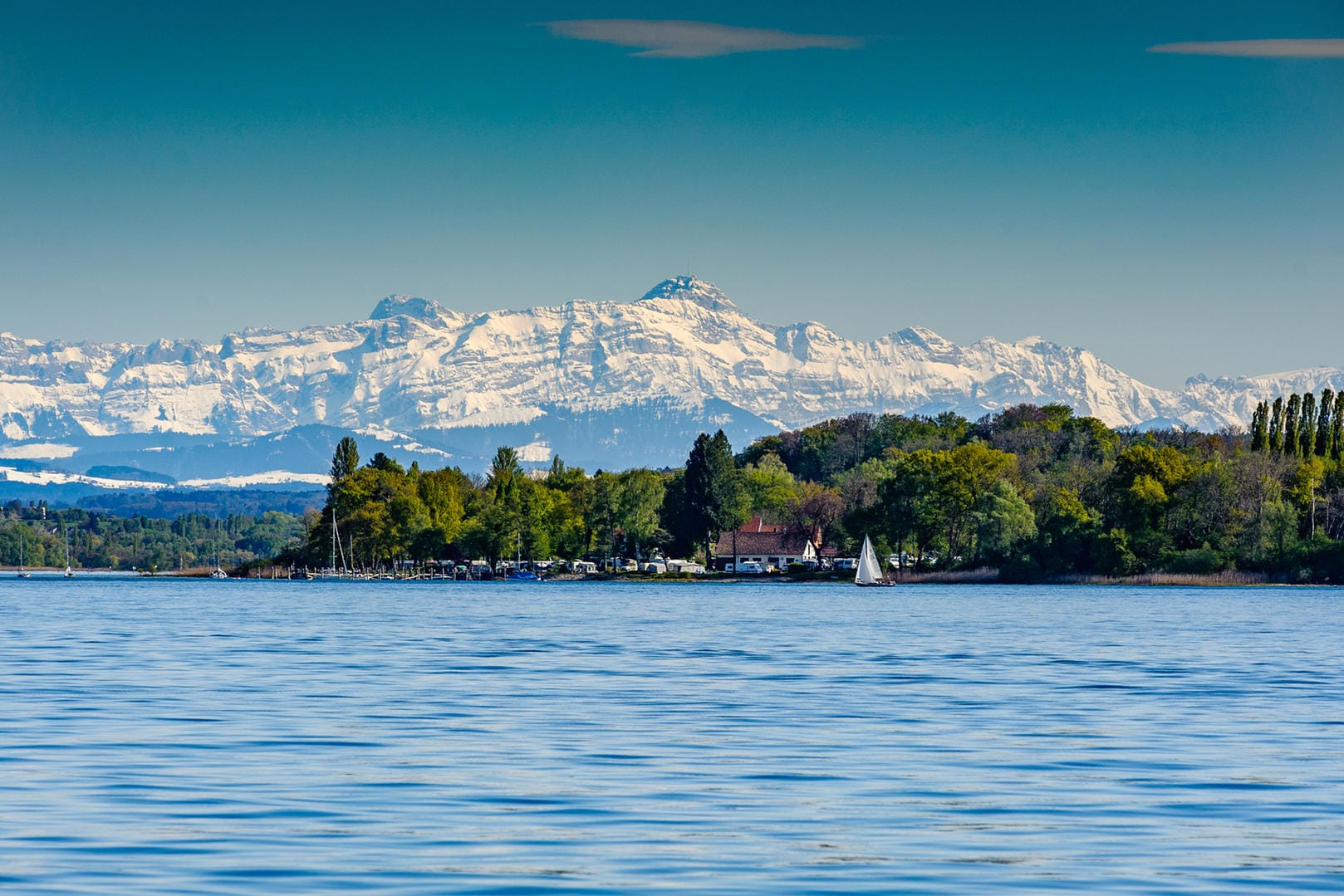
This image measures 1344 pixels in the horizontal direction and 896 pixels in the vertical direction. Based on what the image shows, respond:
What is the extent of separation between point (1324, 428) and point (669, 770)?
16493cm

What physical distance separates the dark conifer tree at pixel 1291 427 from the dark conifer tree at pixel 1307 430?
41cm

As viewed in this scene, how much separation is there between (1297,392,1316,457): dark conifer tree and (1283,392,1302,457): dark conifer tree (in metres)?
0.41

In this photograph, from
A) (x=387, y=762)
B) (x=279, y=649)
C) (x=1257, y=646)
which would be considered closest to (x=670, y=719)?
(x=387, y=762)

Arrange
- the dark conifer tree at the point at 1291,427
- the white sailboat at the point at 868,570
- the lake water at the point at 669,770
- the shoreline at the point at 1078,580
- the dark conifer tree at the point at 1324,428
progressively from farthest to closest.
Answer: the dark conifer tree at the point at 1324,428 → the dark conifer tree at the point at 1291,427 → the white sailboat at the point at 868,570 → the shoreline at the point at 1078,580 → the lake water at the point at 669,770

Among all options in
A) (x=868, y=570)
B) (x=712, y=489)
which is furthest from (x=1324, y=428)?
(x=712, y=489)

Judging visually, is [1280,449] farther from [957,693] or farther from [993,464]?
[957,693]

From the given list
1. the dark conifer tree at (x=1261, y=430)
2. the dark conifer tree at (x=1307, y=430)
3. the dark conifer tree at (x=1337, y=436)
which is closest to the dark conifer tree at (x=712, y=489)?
the dark conifer tree at (x=1261, y=430)

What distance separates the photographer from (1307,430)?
17375cm

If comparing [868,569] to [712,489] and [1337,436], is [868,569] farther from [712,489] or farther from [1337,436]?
[1337,436]

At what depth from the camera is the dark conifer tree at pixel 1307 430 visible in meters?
172

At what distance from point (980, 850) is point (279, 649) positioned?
1398 inches

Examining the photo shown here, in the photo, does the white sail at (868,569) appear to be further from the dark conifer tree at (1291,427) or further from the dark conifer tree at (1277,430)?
the dark conifer tree at (1277,430)

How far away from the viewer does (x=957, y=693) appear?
34375mm

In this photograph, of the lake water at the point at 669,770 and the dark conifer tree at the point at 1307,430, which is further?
the dark conifer tree at the point at 1307,430
